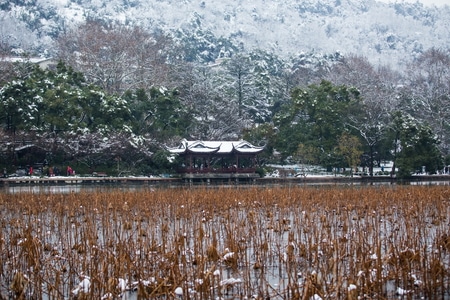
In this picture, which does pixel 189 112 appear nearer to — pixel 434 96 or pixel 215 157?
pixel 215 157

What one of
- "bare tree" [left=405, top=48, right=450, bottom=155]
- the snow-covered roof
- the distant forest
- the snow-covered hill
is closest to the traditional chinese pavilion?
the snow-covered roof

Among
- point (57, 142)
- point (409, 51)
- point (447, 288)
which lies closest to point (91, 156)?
point (57, 142)

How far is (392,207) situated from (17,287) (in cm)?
855

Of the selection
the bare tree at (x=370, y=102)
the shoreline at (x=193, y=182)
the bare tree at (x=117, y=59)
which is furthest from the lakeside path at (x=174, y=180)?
the bare tree at (x=117, y=59)

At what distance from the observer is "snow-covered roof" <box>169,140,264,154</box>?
28391 mm

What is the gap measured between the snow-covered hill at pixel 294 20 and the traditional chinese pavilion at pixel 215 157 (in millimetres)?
38499

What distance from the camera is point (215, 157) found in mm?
30109

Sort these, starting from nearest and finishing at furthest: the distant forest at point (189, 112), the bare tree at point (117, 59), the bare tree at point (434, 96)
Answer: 1. the distant forest at point (189, 112)
2. the bare tree at point (434, 96)
3. the bare tree at point (117, 59)

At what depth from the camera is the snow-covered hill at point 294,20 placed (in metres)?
68.8

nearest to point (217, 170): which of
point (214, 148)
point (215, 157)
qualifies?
point (214, 148)

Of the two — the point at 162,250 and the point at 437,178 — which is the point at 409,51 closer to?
the point at 437,178

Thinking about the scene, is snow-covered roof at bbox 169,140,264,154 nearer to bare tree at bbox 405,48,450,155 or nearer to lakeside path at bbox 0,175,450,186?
lakeside path at bbox 0,175,450,186

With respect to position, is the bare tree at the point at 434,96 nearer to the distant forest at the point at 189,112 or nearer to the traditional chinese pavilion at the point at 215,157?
the distant forest at the point at 189,112

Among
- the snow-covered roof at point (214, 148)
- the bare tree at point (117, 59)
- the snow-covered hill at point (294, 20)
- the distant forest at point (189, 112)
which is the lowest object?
the snow-covered roof at point (214, 148)
